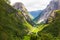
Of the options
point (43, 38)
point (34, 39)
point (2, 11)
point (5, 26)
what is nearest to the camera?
point (2, 11)

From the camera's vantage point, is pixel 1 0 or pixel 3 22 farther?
pixel 3 22

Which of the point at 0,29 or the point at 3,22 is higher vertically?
the point at 3,22

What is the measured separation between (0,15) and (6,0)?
4611 millimetres

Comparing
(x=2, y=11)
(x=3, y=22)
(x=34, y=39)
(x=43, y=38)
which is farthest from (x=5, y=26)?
(x=34, y=39)

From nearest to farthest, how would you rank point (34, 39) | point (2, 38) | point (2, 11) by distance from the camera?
1. point (2, 38)
2. point (2, 11)
3. point (34, 39)

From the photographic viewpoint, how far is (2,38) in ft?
176

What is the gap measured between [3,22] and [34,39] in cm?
5832

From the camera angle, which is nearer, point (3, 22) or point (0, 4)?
point (0, 4)

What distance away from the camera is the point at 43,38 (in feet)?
349

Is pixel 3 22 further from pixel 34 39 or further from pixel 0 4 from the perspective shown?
pixel 34 39

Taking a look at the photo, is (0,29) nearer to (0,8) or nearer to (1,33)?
(1,33)

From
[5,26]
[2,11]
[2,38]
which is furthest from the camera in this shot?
[5,26]

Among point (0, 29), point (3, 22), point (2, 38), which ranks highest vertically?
point (3, 22)

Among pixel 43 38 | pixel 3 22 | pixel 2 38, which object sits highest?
pixel 43 38
